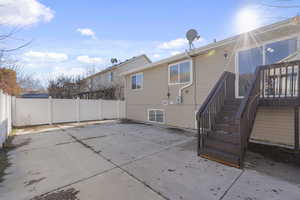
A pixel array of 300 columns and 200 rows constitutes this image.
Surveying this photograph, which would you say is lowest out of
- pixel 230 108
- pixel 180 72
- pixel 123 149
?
pixel 123 149

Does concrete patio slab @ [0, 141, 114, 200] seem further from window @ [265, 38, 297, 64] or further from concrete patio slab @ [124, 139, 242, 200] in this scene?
window @ [265, 38, 297, 64]

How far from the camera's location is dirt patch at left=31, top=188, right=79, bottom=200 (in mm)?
2207

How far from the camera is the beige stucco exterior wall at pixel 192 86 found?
195 inches

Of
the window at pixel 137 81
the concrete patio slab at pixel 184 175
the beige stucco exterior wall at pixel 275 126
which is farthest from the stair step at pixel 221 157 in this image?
the window at pixel 137 81

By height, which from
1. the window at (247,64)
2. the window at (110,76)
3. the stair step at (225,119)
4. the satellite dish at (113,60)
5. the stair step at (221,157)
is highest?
the satellite dish at (113,60)

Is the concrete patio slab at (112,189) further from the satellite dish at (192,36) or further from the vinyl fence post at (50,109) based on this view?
the vinyl fence post at (50,109)

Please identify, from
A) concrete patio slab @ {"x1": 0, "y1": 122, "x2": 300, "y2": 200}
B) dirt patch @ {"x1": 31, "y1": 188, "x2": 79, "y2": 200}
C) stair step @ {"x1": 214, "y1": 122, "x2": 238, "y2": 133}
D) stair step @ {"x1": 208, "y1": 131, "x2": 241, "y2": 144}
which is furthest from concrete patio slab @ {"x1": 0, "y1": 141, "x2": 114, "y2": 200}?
stair step @ {"x1": 214, "y1": 122, "x2": 238, "y2": 133}

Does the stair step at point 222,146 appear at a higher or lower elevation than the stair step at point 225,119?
lower

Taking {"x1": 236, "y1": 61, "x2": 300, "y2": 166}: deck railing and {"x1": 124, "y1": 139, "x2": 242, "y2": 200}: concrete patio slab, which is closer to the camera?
{"x1": 124, "y1": 139, "x2": 242, "y2": 200}: concrete patio slab

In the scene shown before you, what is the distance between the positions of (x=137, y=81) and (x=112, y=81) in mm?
6979

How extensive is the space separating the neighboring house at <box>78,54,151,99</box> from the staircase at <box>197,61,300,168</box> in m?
11.3

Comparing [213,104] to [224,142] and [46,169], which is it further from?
[46,169]

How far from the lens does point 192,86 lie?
6.97 metres

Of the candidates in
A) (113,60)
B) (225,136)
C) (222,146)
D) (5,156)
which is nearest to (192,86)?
(225,136)
